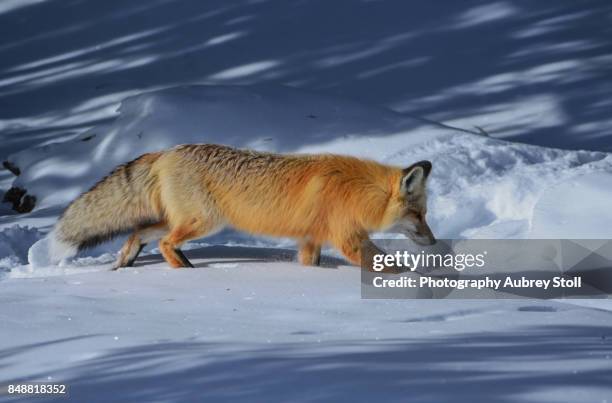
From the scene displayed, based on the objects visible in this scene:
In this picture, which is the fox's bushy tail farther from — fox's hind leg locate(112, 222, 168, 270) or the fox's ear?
the fox's ear

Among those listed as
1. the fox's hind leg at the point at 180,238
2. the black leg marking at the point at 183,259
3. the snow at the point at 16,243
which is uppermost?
the fox's hind leg at the point at 180,238

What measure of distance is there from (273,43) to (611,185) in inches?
258

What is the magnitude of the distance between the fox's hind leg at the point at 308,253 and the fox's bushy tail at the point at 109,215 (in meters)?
1.09

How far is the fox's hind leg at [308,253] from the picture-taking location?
7.18 m

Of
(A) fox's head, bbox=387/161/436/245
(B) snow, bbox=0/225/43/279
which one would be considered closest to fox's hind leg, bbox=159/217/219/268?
(A) fox's head, bbox=387/161/436/245

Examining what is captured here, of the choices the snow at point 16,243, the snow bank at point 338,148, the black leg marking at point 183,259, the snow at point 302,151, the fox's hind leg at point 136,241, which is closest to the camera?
the snow at point 302,151

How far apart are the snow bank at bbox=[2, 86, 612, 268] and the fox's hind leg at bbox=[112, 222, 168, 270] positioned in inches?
50.7

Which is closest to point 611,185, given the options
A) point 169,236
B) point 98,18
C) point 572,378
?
point 169,236

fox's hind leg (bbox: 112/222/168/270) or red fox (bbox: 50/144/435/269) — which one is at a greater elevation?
red fox (bbox: 50/144/435/269)

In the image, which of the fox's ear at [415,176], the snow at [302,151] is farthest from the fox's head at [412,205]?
the snow at [302,151]

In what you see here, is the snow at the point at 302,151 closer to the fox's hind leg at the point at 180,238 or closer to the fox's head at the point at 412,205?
the fox's hind leg at the point at 180,238

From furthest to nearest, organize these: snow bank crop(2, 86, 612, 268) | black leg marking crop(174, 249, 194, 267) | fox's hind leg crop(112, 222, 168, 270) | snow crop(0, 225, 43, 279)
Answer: snow bank crop(2, 86, 612, 268)
snow crop(0, 225, 43, 279)
fox's hind leg crop(112, 222, 168, 270)
black leg marking crop(174, 249, 194, 267)

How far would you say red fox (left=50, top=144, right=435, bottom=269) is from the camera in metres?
7.03

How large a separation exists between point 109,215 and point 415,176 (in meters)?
2.25
